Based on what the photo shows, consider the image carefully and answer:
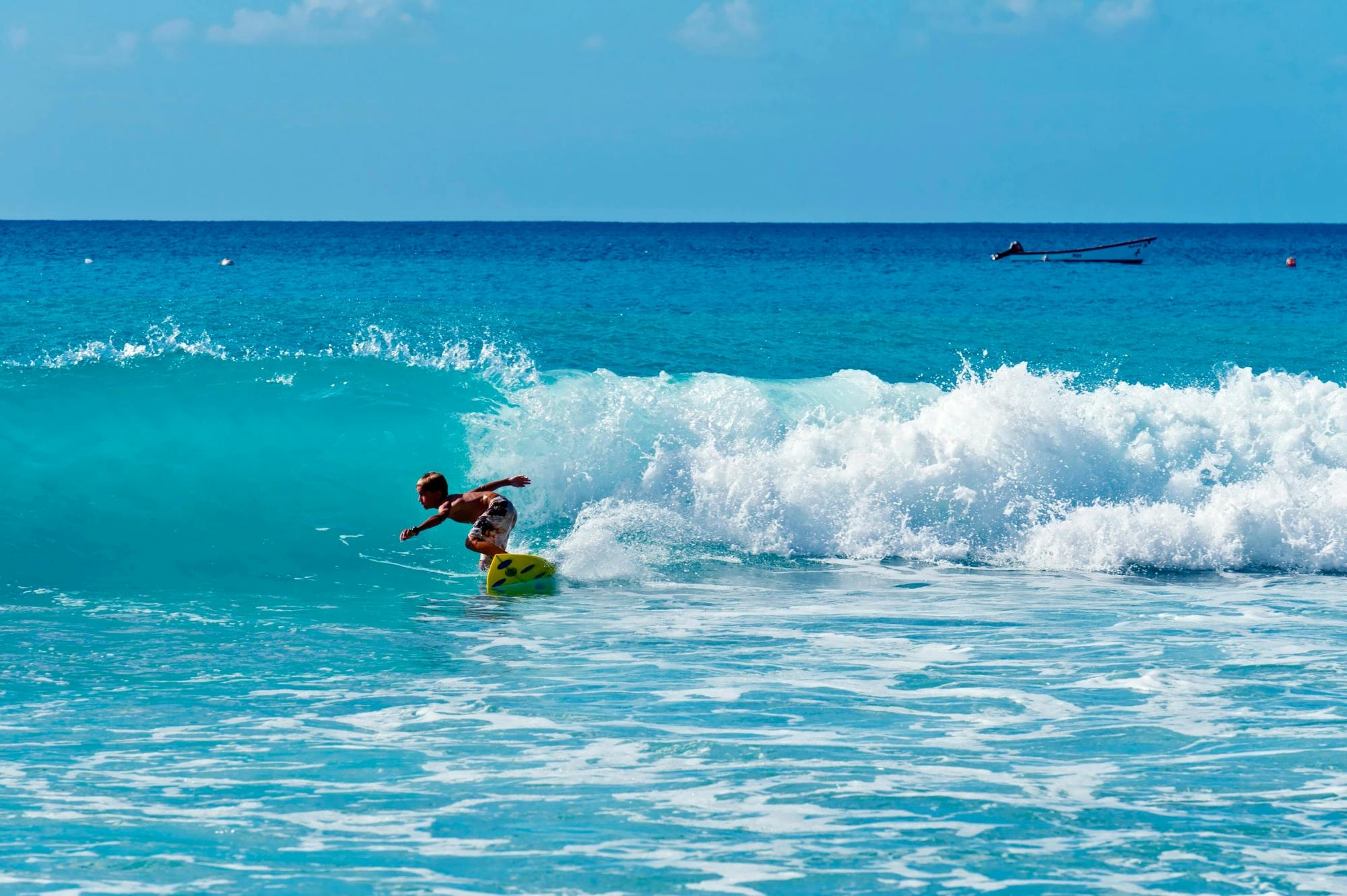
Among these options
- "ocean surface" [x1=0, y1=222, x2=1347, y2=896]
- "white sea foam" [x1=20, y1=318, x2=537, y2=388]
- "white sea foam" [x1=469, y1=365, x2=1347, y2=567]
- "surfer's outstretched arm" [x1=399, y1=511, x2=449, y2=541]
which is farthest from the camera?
"white sea foam" [x1=20, y1=318, x2=537, y2=388]

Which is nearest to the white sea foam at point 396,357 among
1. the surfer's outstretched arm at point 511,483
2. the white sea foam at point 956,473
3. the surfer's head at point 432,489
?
the white sea foam at point 956,473

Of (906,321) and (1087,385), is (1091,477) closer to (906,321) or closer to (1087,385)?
(1087,385)

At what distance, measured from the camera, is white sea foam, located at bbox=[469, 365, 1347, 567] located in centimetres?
1262

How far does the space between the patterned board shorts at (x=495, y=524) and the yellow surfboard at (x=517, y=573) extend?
0.34 m

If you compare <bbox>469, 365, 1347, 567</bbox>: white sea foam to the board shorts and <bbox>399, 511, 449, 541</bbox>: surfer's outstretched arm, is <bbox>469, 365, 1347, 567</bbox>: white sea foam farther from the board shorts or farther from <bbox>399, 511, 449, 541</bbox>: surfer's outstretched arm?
<bbox>399, 511, 449, 541</bbox>: surfer's outstretched arm

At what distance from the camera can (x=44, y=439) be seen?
15539 millimetres

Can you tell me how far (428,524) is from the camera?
434 inches

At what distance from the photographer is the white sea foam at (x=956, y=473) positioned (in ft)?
41.4

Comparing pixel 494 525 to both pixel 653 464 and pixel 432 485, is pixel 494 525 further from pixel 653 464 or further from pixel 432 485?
pixel 653 464

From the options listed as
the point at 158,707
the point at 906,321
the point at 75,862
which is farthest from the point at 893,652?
the point at 906,321

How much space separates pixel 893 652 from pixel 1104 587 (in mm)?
3335

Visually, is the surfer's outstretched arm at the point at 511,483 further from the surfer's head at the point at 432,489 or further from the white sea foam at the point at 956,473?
the white sea foam at the point at 956,473

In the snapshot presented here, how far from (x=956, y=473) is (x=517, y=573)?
5.09 metres

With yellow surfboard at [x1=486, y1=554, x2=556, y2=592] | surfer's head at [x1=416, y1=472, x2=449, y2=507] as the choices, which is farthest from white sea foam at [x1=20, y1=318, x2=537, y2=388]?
yellow surfboard at [x1=486, y1=554, x2=556, y2=592]
